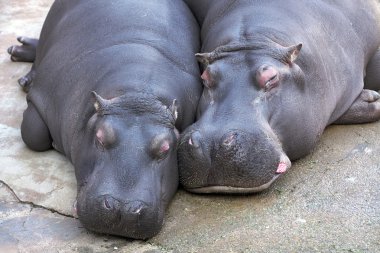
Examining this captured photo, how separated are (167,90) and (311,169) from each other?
0.95 m

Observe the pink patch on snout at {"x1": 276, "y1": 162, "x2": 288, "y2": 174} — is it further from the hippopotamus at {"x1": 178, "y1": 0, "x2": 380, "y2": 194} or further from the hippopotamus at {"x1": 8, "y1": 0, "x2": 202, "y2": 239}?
the hippopotamus at {"x1": 8, "y1": 0, "x2": 202, "y2": 239}

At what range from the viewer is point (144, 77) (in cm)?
418

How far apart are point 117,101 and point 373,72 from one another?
211cm

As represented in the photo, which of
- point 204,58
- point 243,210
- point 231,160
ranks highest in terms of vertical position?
point 204,58

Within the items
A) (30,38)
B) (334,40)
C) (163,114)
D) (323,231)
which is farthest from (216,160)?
(30,38)

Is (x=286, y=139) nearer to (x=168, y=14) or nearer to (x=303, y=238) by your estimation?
(x=303, y=238)

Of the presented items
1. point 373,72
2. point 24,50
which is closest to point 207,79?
point 373,72

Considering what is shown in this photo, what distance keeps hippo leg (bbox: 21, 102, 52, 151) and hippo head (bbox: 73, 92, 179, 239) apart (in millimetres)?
756

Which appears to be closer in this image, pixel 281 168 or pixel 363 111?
pixel 281 168

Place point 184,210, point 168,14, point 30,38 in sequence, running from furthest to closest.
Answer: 1. point 30,38
2. point 168,14
3. point 184,210

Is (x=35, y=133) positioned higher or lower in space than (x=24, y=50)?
higher

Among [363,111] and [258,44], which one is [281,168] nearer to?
[258,44]

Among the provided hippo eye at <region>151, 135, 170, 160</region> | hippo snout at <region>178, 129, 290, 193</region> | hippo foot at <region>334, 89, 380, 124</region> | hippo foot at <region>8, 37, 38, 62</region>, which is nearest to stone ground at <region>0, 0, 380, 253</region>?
hippo foot at <region>334, 89, 380, 124</region>

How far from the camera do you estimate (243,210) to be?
4086 mm
